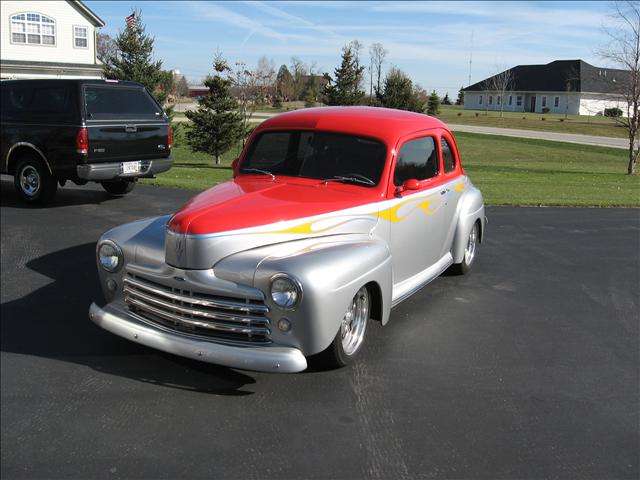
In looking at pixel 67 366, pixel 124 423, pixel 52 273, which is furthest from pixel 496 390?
pixel 52 273

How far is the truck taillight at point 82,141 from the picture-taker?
9.71 metres

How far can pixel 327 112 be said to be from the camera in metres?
6.11

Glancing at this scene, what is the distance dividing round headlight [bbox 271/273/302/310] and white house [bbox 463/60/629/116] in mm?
79229

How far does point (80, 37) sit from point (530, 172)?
34167 mm

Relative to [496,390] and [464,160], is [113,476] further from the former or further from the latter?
[464,160]

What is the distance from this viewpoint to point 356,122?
585cm

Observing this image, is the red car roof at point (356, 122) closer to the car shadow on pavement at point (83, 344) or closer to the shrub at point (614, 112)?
the car shadow on pavement at point (83, 344)

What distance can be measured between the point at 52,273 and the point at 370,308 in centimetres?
356

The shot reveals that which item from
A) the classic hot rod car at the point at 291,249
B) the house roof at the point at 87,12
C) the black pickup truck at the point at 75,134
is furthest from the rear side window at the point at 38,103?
the house roof at the point at 87,12

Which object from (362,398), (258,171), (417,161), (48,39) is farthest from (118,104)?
(48,39)

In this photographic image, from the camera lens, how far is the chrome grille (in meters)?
4.24

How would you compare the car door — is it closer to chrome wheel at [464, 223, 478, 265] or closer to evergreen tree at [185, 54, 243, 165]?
chrome wheel at [464, 223, 478, 265]

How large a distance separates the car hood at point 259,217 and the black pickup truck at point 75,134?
5.05 metres

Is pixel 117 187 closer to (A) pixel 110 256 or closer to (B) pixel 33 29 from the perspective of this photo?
(A) pixel 110 256
